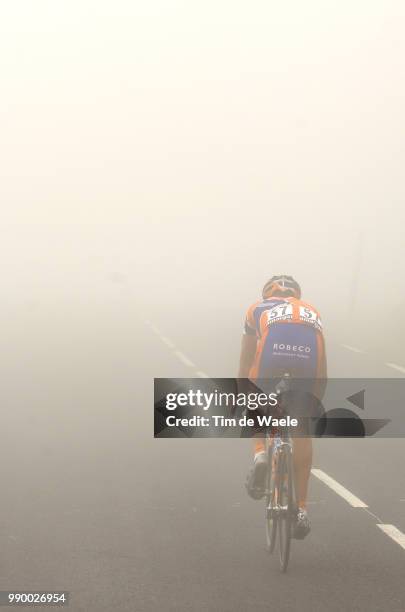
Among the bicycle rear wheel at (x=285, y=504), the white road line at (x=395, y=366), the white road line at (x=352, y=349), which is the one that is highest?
the white road line at (x=352, y=349)

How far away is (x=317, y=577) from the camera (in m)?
6.72

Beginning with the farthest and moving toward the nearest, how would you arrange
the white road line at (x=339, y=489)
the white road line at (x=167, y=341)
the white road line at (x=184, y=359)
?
the white road line at (x=167, y=341)
the white road line at (x=184, y=359)
the white road line at (x=339, y=489)

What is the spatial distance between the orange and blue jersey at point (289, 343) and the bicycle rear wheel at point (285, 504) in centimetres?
51

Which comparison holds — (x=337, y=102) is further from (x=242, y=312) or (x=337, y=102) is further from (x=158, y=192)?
(x=242, y=312)

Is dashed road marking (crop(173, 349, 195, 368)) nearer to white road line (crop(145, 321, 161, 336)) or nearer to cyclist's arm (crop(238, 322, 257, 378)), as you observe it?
white road line (crop(145, 321, 161, 336))

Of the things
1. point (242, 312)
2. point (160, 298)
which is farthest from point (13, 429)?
point (160, 298)

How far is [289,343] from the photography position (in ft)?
23.2

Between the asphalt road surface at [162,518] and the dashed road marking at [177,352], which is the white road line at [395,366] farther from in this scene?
the asphalt road surface at [162,518]

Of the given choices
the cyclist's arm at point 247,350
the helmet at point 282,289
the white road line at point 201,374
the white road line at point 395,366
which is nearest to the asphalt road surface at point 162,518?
the cyclist's arm at point 247,350

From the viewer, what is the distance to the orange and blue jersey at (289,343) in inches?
278

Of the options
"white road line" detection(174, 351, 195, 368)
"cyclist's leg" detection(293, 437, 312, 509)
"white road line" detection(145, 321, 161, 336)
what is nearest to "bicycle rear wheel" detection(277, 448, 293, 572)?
"cyclist's leg" detection(293, 437, 312, 509)

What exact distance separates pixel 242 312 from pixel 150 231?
7138 centimetres

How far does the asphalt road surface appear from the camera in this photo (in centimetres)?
639

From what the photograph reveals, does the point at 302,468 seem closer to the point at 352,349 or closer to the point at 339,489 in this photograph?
the point at 339,489
